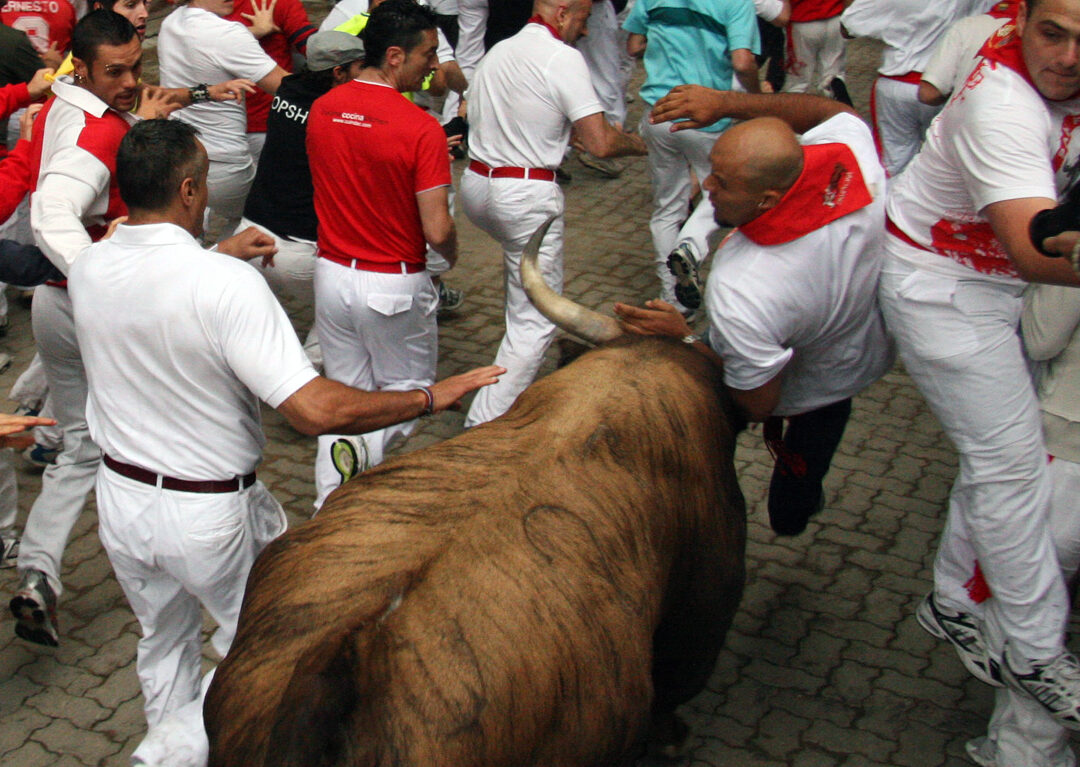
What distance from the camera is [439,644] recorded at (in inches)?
96.0

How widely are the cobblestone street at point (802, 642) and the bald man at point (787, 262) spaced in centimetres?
111

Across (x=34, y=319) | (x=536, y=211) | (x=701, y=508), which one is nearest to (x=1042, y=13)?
(x=701, y=508)

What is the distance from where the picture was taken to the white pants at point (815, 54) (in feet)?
31.0

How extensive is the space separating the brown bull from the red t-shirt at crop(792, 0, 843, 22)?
6836 mm

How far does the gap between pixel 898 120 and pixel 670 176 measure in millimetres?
1526

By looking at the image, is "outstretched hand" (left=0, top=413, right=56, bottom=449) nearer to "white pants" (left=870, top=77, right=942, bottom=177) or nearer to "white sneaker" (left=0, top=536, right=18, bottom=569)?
"white sneaker" (left=0, top=536, right=18, bottom=569)

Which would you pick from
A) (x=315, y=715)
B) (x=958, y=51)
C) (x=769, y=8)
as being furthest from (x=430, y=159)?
(x=769, y=8)

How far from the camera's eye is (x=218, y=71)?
647 cm

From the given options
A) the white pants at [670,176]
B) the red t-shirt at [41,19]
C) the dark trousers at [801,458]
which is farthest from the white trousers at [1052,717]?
the red t-shirt at [41,19]

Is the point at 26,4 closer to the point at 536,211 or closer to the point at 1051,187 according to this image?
the point at 536,211

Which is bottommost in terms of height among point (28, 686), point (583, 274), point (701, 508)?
point (583, 274)

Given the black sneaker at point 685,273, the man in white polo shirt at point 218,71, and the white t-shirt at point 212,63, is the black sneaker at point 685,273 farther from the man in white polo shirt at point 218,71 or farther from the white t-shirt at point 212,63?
the white t-shirt at point 212,63

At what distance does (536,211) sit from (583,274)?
183 cm

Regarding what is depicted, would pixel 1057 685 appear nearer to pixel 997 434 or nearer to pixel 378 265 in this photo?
pixel 997 434
